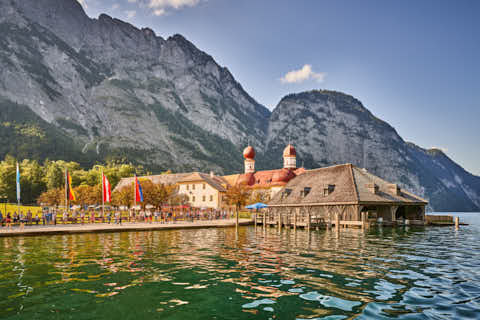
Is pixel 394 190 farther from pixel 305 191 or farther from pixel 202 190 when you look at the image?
pixel 202 190

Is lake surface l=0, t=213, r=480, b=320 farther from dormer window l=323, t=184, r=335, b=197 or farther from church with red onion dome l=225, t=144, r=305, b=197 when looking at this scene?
church with red onion dome l=225, t=144, r=305, b=197

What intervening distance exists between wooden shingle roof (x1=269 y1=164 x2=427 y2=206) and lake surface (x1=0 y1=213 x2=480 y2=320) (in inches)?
825

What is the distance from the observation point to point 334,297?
33.9ft

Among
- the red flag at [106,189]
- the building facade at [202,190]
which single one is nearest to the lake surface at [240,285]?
the red flag at [106,189]

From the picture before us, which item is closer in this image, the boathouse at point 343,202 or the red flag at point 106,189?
the boathouse at point 343,202

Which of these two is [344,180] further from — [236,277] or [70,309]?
[70,309]

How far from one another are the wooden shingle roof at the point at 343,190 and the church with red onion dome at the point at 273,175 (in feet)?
115

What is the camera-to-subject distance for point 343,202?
40.8 m

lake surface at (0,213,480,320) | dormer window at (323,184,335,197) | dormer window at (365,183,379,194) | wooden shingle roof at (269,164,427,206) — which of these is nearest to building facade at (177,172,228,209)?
wooden shingle roof at (269,164,427,206)

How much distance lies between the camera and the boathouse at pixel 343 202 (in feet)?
132

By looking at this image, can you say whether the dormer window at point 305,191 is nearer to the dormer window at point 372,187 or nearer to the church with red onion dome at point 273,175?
the dormer window at point 372,187

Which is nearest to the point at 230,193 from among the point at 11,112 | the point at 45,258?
the point at 45,258

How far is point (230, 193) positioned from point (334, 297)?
63618 mm

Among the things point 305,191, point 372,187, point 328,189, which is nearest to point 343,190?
point 328,189
